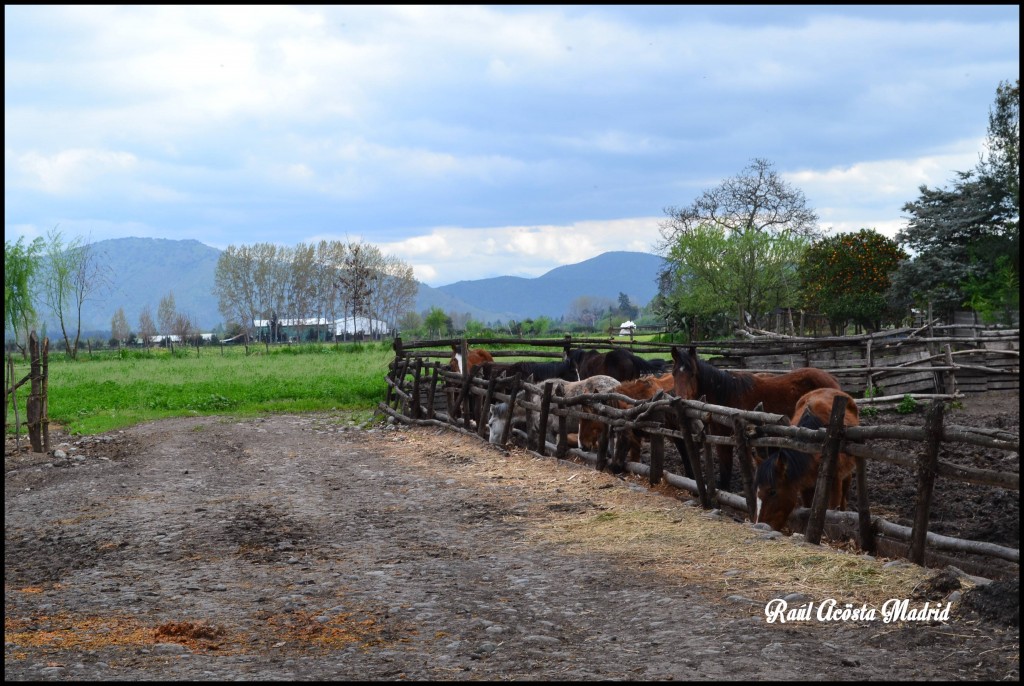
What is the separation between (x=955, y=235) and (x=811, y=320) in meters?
9.05

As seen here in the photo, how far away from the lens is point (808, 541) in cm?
602

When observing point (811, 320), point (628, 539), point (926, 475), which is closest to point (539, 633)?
point (628, 539)

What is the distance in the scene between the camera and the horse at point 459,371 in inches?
573

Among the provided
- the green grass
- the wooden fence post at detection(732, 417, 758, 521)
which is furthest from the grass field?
the wooden fence post at detection(732, 417, 758, 521)

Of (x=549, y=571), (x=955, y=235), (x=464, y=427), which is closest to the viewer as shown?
(x=549, y=571)

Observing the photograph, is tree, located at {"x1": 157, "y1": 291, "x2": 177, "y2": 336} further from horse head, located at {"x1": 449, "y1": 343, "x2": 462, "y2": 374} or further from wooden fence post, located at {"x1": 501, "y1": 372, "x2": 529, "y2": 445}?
wooden fence post, located at {"x1": 501, "y1": 372, "x2": 529, "y2": 445}

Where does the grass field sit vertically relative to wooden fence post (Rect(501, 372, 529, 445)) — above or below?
below

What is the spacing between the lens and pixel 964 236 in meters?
31.0

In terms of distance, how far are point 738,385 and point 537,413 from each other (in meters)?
3.54

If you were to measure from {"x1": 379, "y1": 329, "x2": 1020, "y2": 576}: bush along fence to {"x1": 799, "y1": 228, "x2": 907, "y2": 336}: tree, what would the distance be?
14899 millimetres

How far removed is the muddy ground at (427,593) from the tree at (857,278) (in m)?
27.4

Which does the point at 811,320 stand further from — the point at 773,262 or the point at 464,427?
the point at 464,427

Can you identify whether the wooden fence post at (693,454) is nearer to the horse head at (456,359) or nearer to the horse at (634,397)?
the horse at (634,397)

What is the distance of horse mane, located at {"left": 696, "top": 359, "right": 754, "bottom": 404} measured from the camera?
9.05m
